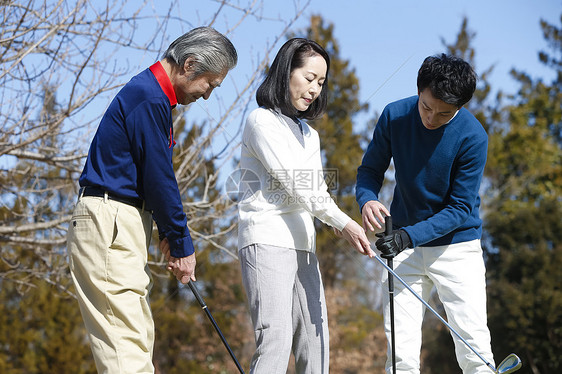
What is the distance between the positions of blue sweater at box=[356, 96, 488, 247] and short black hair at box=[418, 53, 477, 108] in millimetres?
167

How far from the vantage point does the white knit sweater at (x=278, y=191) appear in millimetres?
2369

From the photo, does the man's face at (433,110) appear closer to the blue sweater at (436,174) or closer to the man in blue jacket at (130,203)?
the blue sweater at (436,174)

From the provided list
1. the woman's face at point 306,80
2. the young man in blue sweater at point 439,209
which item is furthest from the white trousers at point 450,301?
the woman's face at point 306,80

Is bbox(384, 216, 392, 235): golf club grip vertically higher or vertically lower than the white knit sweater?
lower

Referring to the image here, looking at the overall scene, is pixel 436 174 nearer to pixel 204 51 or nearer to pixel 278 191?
pixel 278 191

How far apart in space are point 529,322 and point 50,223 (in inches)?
265

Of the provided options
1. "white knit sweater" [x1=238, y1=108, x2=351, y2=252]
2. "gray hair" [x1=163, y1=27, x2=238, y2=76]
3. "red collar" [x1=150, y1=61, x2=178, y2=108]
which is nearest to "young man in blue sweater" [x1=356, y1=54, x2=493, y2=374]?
"white knit sweater" [x1=238, y1=108, x2=351, y2=252]

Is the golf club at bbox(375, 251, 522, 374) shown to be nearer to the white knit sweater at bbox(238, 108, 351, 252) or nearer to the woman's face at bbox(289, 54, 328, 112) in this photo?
the white knit sweater at bbox(238, 108, 351, 252)

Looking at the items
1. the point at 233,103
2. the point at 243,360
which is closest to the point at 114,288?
the point at 233,103

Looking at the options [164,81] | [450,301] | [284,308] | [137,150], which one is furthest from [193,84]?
[450,301]

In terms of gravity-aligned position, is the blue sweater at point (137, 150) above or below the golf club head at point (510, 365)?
above

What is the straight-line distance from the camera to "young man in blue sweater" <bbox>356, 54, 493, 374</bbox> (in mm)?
2500

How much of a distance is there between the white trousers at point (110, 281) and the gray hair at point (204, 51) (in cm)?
55

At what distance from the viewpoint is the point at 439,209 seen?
8.68 feet
